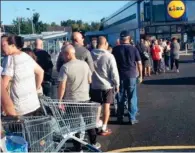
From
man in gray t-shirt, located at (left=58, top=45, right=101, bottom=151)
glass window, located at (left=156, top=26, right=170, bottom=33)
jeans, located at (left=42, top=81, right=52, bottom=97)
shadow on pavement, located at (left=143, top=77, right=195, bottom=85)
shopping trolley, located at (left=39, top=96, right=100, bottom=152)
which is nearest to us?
shopping trolley, located at (left=39, top=96, right=100, bottom=152)

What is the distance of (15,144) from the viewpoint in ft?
15.3

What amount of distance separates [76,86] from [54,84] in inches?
89.3

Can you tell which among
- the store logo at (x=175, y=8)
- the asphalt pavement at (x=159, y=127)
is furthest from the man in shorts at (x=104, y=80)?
the store logo at (x=175, y=8)

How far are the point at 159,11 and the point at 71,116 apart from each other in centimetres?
1983

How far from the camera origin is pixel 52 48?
26.4m

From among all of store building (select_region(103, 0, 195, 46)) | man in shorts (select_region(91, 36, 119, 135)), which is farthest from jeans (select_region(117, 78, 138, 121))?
store building (select_region(103, 0, 195, 46))

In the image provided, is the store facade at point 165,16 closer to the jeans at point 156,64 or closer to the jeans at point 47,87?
the jeans at point 156,64

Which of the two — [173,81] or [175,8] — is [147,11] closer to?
[175,8]

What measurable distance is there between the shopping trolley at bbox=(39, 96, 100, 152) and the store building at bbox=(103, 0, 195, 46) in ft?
55.0

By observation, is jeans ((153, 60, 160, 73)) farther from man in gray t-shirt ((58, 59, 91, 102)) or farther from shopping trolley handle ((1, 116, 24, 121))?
shopping trolley handle ((1, 116, 24, 121))

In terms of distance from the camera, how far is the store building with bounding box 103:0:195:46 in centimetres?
2341

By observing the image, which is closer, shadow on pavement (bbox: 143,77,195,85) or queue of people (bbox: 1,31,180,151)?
queue of people (bbox: 1,31,180,151)

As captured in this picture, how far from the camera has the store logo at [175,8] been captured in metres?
24.7

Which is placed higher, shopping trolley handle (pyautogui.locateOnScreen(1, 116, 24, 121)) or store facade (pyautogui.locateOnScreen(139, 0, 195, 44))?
store facade (pyautogui.locateOnScreen(139, 0, 195, 44))
